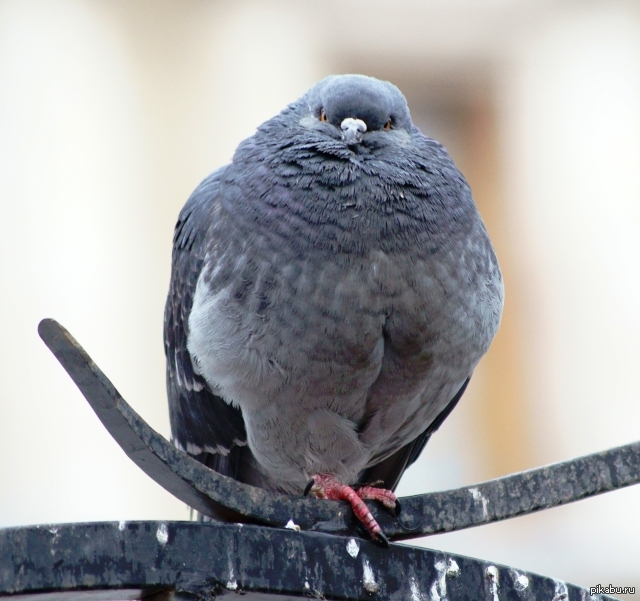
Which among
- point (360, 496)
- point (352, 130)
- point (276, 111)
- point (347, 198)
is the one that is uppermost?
point (276, 111)

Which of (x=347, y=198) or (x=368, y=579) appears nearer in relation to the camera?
(x=368, y=579)

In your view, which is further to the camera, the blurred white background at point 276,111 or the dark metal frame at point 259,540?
the blurred white background at point 276,111

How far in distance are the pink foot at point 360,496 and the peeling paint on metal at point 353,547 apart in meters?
0.06

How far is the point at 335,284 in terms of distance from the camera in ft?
11.4

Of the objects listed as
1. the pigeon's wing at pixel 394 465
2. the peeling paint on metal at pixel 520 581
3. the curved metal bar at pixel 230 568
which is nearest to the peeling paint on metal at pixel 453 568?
the curved metal bar at pixel 230 568

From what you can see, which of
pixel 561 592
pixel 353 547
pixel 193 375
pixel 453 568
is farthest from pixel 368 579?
pixel 193 375

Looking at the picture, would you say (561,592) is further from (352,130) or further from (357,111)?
(357,111)

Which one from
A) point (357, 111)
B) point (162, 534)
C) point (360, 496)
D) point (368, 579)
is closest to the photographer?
point (162, 534)

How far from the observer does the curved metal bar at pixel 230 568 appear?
1.66 meters

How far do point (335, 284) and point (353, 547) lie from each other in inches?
61.8

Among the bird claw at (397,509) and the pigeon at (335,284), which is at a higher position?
the pigeon at (335,284)

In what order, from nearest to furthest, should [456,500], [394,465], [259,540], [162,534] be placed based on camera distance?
[162,534], [259,540], [456,500], [394,465]

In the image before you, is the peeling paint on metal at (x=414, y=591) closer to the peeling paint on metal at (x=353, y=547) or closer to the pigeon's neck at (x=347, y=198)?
the peeling paint on metal at (x=353, y=547)

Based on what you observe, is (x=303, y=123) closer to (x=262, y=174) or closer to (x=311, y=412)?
(x=262, y=174)
